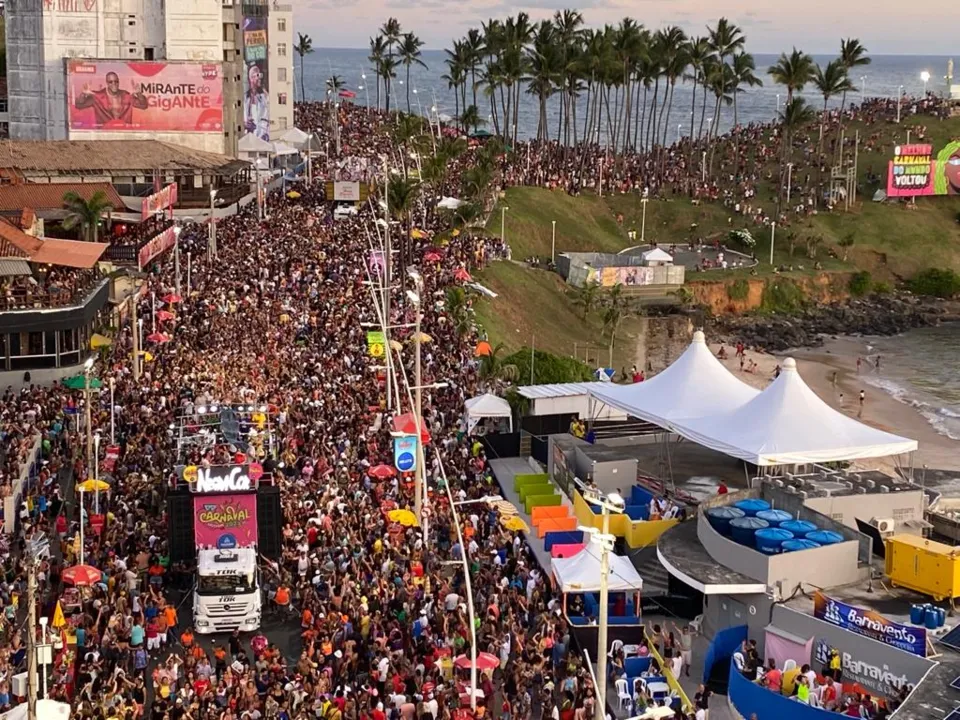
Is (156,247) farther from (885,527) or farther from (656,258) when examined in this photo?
(885,527)

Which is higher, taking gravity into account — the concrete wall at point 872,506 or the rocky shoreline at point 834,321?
the concrete wall at point 872,506

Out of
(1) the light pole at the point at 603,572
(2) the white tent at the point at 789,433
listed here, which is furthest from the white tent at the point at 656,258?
(1) the light pole at the point at 603,572

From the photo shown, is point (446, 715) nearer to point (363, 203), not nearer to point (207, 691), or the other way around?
point (207, 691)

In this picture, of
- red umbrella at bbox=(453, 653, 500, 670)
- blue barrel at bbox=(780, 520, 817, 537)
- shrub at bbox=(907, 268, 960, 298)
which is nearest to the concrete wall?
blue barrel at bbox=(780, 520, 817, 537)

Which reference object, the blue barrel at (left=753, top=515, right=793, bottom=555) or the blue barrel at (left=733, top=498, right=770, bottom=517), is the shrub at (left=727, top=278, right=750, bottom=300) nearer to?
the blue barrel at (left=733, top=498, right=770, bottom=517)

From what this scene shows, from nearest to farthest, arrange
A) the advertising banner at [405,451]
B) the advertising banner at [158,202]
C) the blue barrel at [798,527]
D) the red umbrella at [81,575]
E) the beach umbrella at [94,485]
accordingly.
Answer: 1. the red umbrella at [81,575]
2. the blue barrel at [798,527]
3. the advertising banner at [405,451]
4. the beach umbrella at [94,485]
5. the advertising banner at [158,202]

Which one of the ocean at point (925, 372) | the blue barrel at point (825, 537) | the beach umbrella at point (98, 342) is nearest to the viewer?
the blue barrel at point (825, 537)

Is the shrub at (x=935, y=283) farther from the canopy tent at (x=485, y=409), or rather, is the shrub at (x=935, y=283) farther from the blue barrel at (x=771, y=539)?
the blue barrel at (x=771, y=539)

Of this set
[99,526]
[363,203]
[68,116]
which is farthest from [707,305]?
[99,526]
